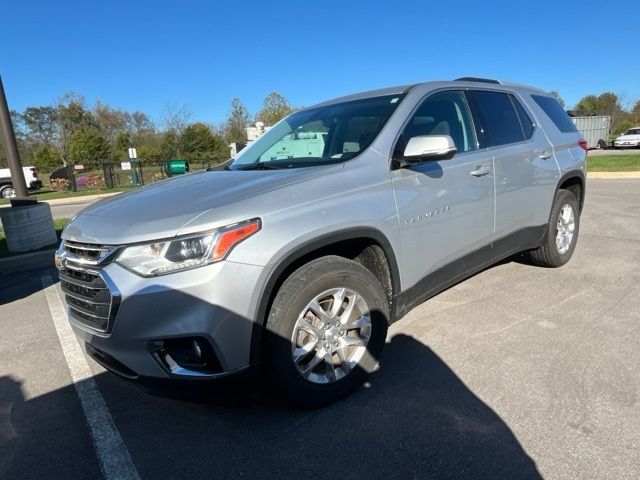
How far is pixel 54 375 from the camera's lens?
3355 millimetres

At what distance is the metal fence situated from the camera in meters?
27.6

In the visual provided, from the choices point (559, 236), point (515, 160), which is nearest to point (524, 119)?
point (515, 160)

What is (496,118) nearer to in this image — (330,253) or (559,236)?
(559,236)

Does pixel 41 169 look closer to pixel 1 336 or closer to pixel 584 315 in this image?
pixel 1 336

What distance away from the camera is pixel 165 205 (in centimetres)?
247

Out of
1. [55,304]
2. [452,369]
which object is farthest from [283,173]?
[55,304]

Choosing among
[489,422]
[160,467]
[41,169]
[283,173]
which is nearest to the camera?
[160,467]

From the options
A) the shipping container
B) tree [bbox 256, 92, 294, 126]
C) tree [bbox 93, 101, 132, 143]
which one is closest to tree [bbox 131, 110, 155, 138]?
tree [bbox 93, 101, 132, 143]

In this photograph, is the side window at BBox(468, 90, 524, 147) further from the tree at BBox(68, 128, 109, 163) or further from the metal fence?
the tree at BBox(68, 128, 109, 163)

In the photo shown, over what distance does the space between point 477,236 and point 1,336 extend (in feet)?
14.0

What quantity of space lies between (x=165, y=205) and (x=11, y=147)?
6942 millimetres

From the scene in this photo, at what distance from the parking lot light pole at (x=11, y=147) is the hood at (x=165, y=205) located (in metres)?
6.02

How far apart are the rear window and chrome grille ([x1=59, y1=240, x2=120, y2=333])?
4294 millimetres

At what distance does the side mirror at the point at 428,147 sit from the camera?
2785 millimetres
